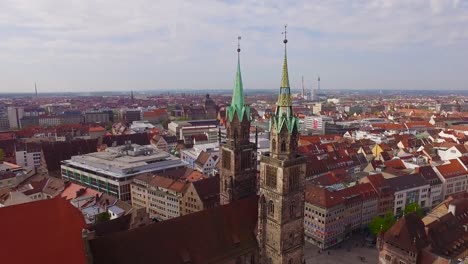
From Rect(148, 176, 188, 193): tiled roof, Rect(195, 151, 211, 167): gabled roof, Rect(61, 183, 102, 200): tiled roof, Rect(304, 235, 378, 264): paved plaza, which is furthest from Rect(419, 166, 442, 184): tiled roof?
Rect(61, 183, 102, 200): tiled roof

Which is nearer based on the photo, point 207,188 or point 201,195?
point 201,195

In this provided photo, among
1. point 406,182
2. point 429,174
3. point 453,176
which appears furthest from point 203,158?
point 453,176

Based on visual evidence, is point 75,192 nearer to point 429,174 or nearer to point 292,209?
point 292,209

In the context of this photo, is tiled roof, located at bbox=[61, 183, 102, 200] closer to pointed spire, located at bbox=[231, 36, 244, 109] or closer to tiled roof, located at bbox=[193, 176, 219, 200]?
tiled roof, located at bbox=[193, 176, 219, 200]

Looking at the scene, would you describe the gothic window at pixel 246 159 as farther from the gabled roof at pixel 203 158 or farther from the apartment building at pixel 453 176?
the apartment building at pixel 453 176

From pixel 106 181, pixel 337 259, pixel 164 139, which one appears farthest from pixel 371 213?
pixel 164 139

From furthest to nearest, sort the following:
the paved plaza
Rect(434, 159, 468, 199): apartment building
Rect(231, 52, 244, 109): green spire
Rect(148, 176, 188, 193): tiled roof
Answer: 1. Rect(434, 159, 468, 199): apartment building
2. Rect(148, 176, 188, 193): tiled roof
3. the paved plaza
4. Rect(231, 52, 244, 109): green spire

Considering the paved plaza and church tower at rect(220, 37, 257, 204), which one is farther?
the paved plaza

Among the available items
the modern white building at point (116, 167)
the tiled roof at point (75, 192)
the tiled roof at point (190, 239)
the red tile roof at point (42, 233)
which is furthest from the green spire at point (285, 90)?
the modern white building at point (116, 167)
